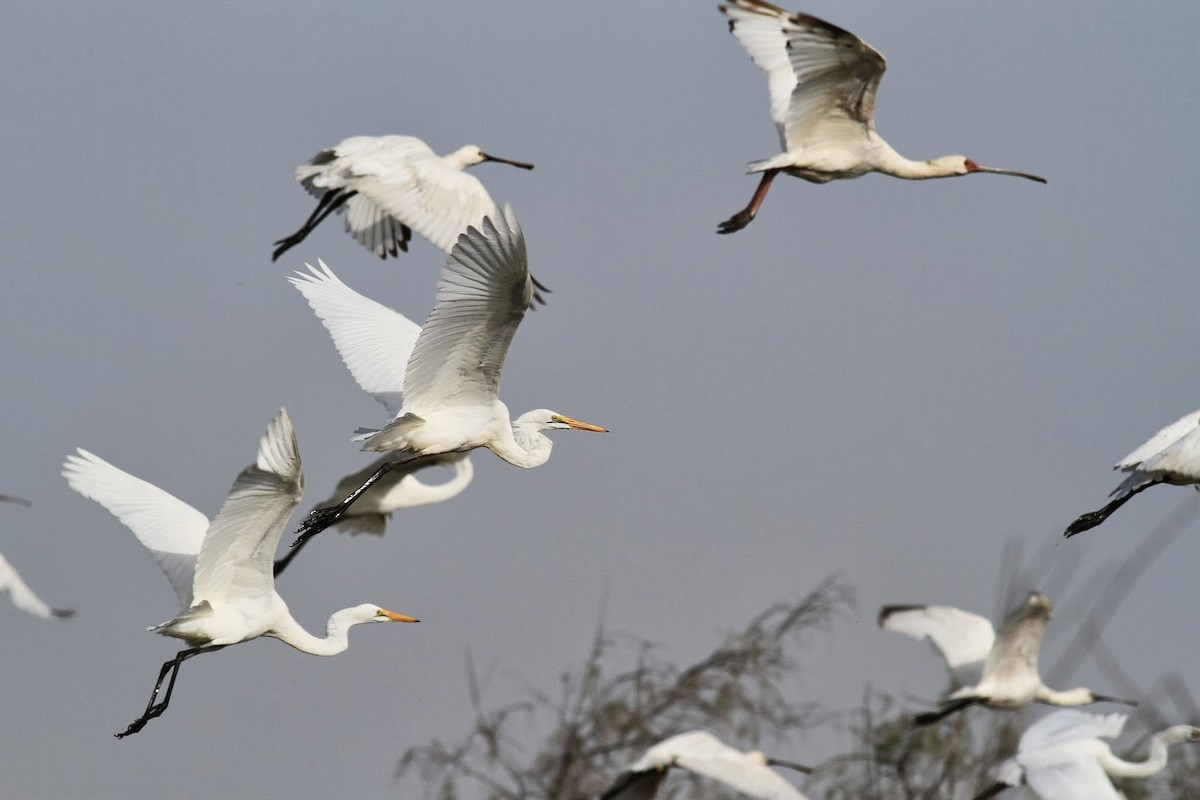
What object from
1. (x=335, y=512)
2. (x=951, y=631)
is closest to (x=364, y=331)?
(x=335, y=512)

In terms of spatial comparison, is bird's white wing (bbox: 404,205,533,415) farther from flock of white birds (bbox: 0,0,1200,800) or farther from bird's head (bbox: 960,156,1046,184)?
bird's head (bbox: 960,156,1046,184)

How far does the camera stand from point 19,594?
638 inches

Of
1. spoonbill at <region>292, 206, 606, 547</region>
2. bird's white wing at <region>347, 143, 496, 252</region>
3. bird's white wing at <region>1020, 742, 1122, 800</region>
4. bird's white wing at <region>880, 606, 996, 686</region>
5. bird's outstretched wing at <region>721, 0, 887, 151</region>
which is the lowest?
bird's white wing at <region>1020, 742, 1122, 800</region>

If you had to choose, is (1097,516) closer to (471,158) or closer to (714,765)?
(714,765)

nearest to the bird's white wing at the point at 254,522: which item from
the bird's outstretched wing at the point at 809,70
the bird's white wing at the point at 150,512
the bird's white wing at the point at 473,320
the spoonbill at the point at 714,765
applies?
the bird's white wing at the point at 150,512

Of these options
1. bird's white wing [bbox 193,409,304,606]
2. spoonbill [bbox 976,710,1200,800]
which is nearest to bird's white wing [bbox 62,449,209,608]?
bird's white wing [bbox 193,409,304,606]

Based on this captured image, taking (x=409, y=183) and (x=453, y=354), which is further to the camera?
(x=409, y=183)

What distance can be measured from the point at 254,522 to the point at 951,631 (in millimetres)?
6466

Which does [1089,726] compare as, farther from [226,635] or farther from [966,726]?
[226,635]

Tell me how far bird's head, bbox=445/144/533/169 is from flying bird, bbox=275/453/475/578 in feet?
10.2

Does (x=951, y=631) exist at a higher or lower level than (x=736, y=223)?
lower

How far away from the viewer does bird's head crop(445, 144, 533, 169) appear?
17.9 m

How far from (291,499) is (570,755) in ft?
20.8

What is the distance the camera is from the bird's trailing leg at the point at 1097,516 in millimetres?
12070
